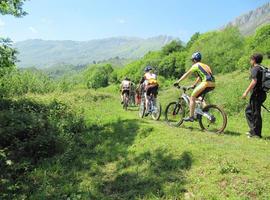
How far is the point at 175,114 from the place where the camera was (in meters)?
16.3

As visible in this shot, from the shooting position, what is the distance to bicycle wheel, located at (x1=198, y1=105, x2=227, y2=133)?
13.7 m

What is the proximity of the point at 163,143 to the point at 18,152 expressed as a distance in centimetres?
501

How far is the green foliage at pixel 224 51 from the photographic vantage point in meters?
82.5

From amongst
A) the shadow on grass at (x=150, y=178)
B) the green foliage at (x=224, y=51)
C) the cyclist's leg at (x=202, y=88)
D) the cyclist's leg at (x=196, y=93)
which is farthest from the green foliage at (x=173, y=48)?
the shadow on grass at (x=150, y=178)

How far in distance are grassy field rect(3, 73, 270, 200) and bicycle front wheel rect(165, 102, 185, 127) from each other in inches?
52.7

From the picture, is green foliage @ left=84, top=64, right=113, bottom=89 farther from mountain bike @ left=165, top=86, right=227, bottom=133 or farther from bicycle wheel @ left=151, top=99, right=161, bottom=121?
mountain bike @ left=165, top=86, right=227, bottom=133

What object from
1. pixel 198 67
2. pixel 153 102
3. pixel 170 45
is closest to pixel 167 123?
pixel 153 102

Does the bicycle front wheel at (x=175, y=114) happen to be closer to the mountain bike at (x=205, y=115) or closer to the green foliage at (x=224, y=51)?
the mountain bike at (x=205, y=115)

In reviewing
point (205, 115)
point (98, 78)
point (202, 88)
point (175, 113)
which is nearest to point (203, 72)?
point (202, 88)

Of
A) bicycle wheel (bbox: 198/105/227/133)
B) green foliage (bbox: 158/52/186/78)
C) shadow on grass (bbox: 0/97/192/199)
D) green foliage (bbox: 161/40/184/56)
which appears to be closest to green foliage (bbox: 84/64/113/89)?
green foliage (bbox: 161/40/184/56)

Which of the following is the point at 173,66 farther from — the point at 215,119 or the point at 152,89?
the point at 215,119

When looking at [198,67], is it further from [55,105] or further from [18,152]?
[55,105]

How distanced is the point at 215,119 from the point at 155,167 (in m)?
4.31

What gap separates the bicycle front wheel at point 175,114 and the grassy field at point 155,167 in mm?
1338
